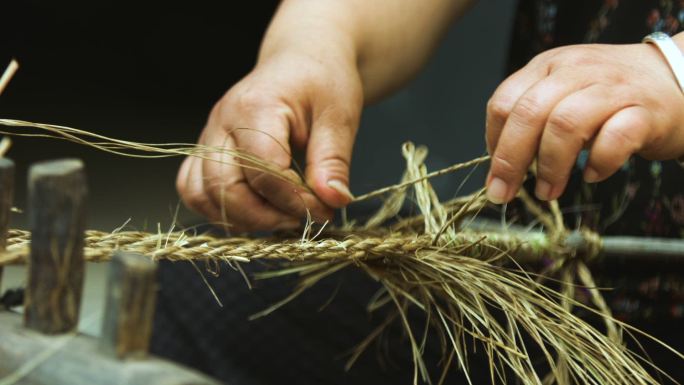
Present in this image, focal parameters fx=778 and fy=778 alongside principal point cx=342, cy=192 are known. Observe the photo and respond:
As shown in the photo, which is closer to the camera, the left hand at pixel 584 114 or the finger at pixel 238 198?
the left hand at pixel 584 114

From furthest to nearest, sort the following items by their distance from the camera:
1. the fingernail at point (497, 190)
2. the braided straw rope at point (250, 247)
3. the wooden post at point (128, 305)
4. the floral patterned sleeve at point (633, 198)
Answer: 1. the floral patterned sleeve at point (633, 198)
2. the fingernail at point (497, 190)
3. the braided straw rope at point (250, 247)
4. the wooden post at point (128, 305)

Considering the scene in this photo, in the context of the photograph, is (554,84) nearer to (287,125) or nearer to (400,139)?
(287,125)

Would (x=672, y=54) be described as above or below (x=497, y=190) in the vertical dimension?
above

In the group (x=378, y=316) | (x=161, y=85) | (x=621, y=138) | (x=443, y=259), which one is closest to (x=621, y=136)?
(x=621, y=138)

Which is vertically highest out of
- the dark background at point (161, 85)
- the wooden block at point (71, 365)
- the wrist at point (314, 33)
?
the wrist at point (314, 33)

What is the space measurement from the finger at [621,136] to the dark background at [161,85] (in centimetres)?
106

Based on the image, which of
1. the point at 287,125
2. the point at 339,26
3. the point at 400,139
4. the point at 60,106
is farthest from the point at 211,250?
the point at 60,106

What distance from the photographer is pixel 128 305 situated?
0.31 m

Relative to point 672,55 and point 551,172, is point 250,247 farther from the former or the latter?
point 672,55

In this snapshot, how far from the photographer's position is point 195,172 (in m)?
0.69

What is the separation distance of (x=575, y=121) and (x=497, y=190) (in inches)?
3.4

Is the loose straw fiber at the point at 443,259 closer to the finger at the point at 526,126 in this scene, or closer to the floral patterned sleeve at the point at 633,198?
the finger at the point at 526,126

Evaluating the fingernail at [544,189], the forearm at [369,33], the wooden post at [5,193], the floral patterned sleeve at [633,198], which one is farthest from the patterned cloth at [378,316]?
the wooden post at [5,193]

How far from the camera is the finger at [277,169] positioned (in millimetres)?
616
